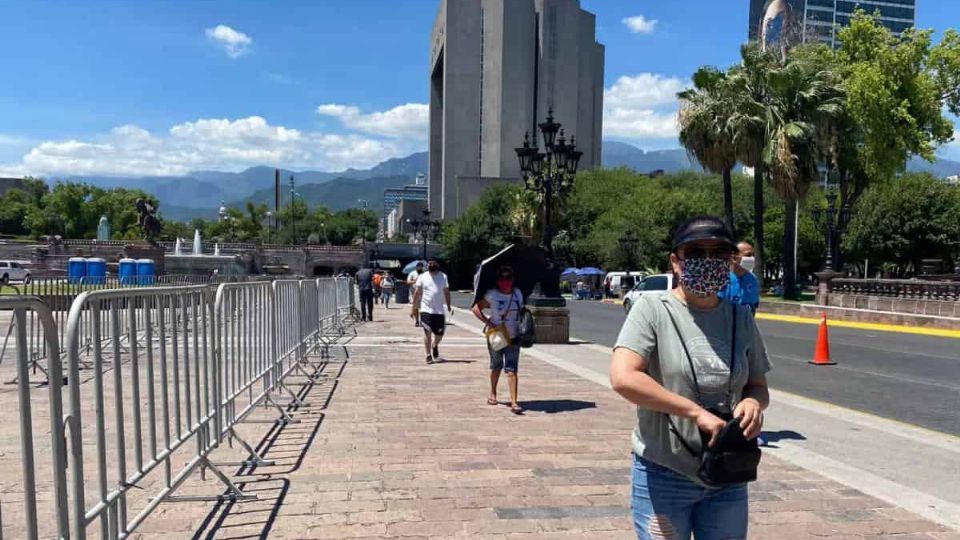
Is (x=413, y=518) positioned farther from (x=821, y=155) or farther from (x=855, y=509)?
(x=821, y=155)

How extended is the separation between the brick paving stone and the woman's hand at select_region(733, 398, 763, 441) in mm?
2009

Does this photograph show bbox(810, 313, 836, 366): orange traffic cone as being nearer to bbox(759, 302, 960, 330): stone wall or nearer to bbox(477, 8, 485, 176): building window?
bbox(759, 302, 960, 330): stone wall

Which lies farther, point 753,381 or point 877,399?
point 877,399

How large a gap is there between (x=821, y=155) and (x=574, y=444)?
86.7 ft

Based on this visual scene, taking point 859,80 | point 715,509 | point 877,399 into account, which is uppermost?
point 859,80

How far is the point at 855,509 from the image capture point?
15.3 feet

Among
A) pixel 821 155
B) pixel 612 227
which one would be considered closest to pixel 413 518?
pixel 821 155

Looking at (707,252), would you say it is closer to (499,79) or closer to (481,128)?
(499,79)

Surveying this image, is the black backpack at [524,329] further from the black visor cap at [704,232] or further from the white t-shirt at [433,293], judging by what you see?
the black visor cap at [704,232]

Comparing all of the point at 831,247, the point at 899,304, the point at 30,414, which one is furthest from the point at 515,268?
the point at 831,247

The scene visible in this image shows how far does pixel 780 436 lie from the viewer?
674 cm

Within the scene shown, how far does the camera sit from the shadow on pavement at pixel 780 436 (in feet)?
21.6

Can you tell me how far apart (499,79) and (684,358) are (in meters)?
96.8

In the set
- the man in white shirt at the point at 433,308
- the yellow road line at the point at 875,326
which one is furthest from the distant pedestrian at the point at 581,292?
the man in white shirt at the point at 433,308
